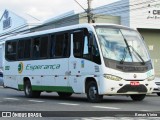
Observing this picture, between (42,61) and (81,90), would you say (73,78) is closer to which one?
(81,90)

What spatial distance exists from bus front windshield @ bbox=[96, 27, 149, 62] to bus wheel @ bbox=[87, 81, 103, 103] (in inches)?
50.4

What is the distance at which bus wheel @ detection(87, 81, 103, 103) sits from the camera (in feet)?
59.0

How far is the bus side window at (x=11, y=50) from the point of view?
24.5 meters

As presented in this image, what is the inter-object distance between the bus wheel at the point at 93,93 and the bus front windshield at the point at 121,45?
128cm

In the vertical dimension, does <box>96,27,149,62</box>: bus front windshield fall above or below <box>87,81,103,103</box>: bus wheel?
above

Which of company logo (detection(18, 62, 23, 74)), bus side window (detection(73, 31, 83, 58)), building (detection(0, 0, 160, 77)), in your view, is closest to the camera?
bus side window (detection(73, 31, 83, 58))

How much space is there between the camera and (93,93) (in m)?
18.2

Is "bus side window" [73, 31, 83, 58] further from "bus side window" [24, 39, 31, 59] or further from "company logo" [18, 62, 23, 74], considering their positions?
"company logo" [18, 62, 23, 74]

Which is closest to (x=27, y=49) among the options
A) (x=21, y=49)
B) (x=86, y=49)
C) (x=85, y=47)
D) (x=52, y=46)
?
(x=21, y=49)

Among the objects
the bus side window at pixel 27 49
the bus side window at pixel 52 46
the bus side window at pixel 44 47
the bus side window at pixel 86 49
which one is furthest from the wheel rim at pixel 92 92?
the bus side window at pixel 27 49

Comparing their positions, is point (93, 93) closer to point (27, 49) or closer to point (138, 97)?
point (138, 97)

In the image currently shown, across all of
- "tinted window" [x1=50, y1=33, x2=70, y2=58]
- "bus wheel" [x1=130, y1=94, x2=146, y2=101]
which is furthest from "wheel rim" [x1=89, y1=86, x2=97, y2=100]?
"bus wheel" [x1=130, y1=94, x2=146, y2=101]

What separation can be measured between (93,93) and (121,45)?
2084 millimetres

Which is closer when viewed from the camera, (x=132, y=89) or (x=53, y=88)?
(x=132, y=89)
